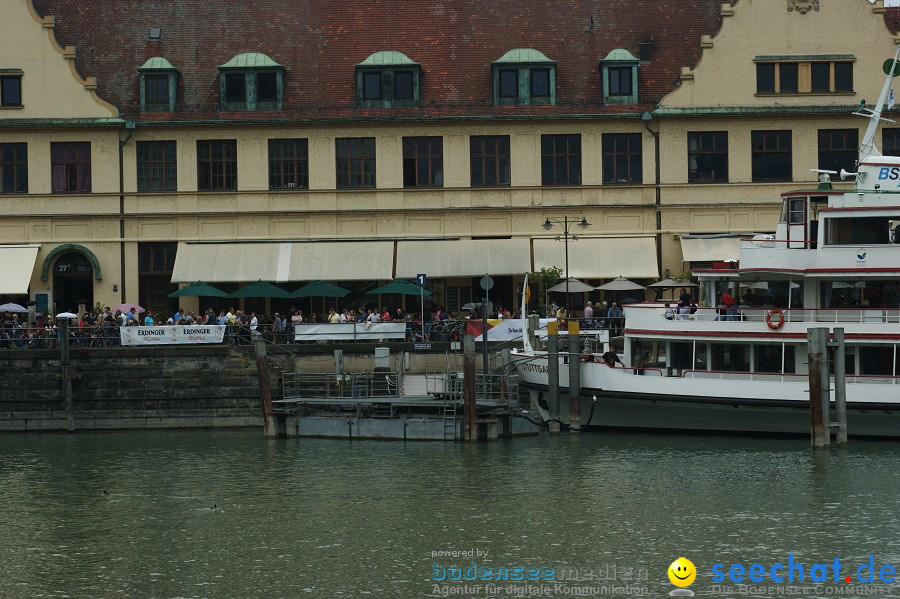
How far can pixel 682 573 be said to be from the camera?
28188 millimetres

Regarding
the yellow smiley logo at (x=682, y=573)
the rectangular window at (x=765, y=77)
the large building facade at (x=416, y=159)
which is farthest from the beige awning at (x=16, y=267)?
the yellow smiley logo at (x=682, y=573)

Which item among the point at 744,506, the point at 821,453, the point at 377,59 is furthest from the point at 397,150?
the point at 744,506

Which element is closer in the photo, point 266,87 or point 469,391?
point 469,391

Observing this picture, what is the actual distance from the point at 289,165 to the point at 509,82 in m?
9.52

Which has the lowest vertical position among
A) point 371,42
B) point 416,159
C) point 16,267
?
point 16,267

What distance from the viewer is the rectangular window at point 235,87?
62531mm

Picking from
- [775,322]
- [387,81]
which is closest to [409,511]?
[775,322]

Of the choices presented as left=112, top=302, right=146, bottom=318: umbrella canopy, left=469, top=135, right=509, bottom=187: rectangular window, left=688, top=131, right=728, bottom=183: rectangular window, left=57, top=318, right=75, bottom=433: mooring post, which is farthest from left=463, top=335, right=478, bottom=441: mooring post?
left=688, top=131, right=728, bottom=183: rectangular window

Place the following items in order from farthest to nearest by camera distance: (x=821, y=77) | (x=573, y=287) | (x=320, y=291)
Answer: (x=821, y=77)
(x=320, y=291)
(x=573, y=287)

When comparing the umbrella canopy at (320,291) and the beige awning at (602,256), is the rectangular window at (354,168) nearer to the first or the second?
the umbrella canopy at (320,291)

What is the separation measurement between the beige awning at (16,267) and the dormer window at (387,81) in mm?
14476

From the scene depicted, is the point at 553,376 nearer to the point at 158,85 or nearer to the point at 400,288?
the point at 400,288

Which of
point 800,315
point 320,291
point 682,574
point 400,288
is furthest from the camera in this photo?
point 320,291

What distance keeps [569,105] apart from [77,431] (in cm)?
2378
